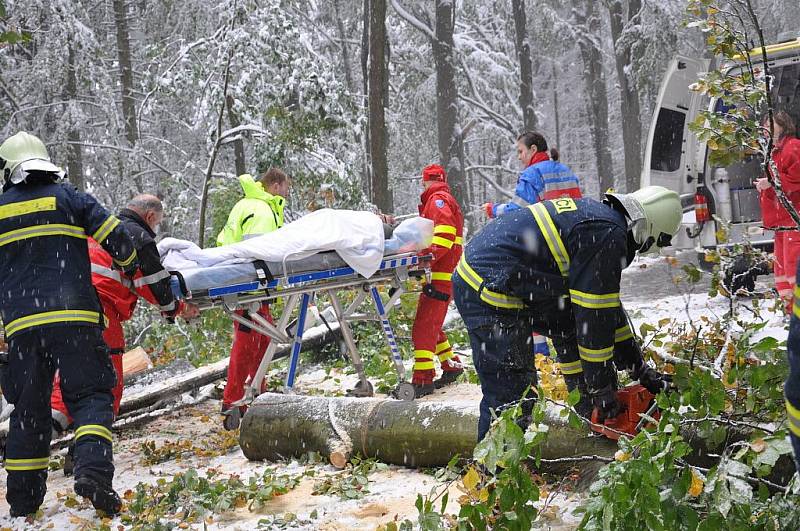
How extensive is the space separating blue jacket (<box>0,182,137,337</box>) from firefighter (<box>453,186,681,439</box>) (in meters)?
2.02

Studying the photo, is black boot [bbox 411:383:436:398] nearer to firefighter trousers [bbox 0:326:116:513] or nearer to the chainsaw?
firefighter trousers [bbox 0:326:116:513]

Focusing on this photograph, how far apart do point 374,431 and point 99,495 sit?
1468 mm

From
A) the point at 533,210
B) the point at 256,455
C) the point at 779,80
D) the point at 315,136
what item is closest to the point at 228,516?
the point at 256,455

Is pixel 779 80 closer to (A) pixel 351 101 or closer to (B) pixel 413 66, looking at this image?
(A) pixel 351 101

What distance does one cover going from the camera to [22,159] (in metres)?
4.47

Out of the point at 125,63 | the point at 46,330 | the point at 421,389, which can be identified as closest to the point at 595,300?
the point at 46,330

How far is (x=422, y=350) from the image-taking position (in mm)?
6426

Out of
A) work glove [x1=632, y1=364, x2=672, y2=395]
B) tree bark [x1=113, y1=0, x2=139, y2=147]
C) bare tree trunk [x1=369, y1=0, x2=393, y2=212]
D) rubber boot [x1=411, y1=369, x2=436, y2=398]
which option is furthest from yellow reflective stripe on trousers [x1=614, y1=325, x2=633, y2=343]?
tree bark [x1=113, y1=0, x2=139, y2=147]

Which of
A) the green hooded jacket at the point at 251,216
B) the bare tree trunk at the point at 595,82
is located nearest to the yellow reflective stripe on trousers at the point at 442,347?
the green hooded jacket at the point at 251,216

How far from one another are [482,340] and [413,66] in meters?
19.1

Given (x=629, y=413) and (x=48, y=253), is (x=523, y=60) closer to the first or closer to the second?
(x=48, y=253)

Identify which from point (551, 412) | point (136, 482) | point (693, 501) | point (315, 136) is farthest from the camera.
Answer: point (315, 136)

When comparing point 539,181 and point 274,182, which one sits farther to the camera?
point 274,182

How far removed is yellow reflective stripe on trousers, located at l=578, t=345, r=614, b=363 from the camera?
3426 millimetres
